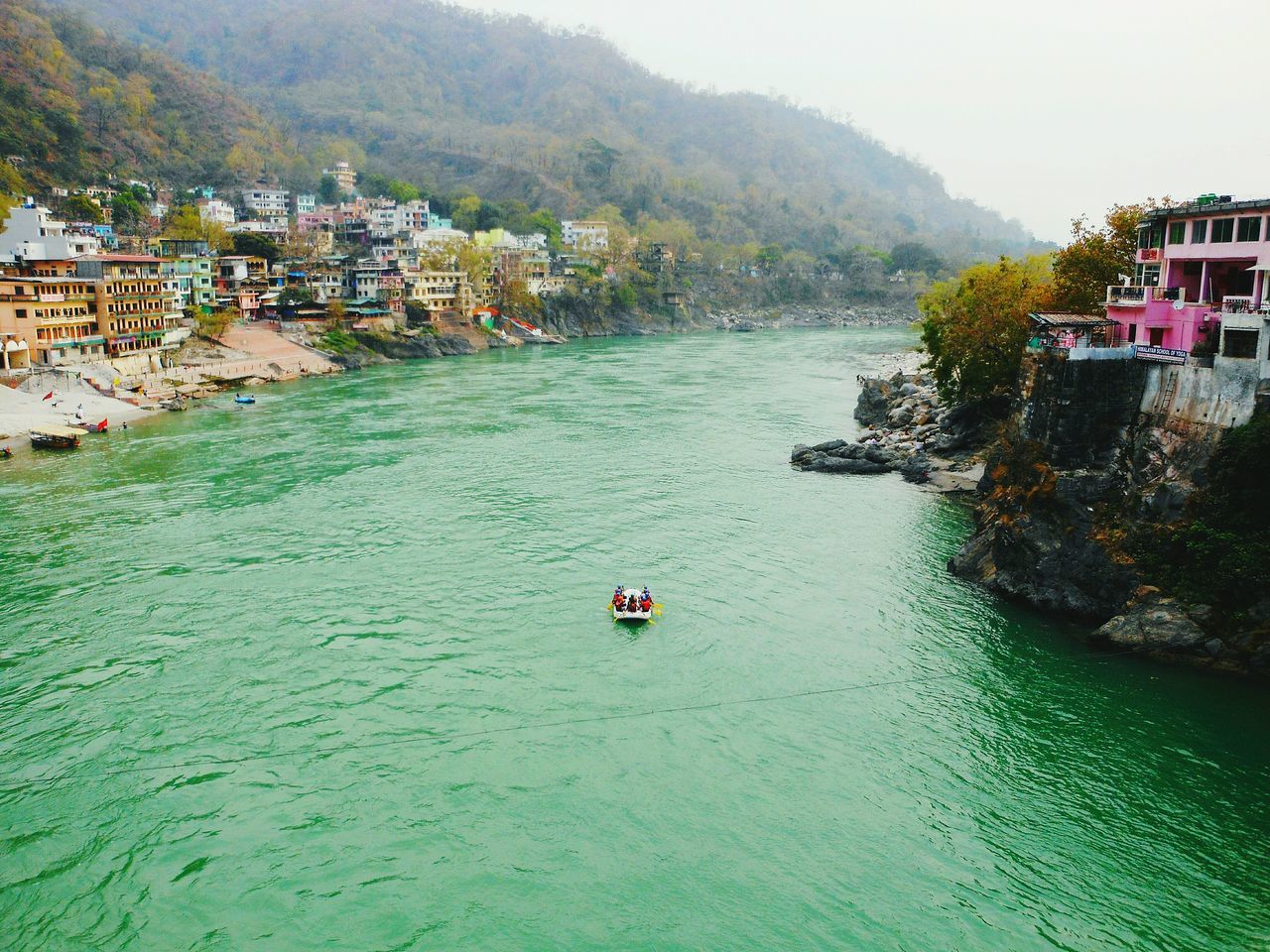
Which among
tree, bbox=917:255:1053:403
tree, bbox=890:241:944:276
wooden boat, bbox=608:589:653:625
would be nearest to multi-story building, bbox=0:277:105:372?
wooden boat, bbox=608:589:653:625

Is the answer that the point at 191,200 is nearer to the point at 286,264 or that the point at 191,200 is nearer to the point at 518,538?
the point at 286,264

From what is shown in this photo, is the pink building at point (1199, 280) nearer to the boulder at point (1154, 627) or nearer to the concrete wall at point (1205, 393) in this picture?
the concrete wall at point (1205, 393)

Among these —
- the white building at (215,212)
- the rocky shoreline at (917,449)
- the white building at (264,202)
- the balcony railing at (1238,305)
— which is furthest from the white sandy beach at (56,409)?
the white building at (264,202)

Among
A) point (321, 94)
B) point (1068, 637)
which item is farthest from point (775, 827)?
point (321, 94)

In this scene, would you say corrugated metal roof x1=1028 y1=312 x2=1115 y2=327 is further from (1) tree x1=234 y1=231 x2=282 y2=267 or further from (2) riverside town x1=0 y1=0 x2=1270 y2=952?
(1) tree x1=234 y1=231 x2=282 y2=267

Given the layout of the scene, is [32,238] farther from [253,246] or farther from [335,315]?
[253,246]

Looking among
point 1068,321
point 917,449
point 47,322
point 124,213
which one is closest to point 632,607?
point 1068,321
